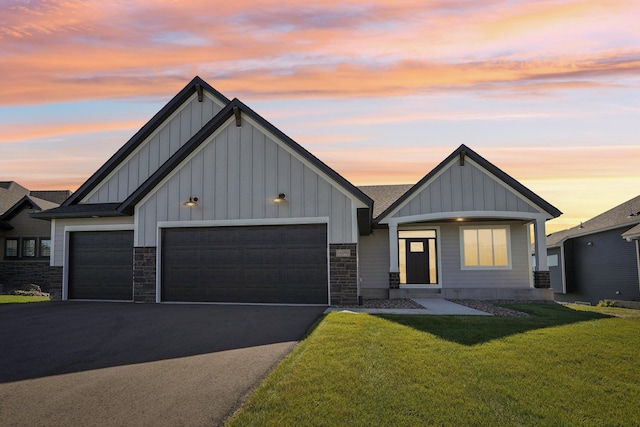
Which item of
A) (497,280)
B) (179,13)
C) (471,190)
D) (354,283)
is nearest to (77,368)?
(179,13)

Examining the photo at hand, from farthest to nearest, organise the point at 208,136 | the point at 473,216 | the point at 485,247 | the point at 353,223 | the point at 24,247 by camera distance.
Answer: the point at 24,247 < the point at 485,247 < the point at 473,216 < the point at 208,136 < the point at 353,223

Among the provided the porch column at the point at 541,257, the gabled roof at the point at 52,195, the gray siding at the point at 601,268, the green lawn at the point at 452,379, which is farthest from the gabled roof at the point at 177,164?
the gabled roof at the point at 52,195

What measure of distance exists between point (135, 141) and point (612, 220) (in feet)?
74.3

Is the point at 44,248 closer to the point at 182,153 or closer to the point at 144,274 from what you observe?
the point at 144,274

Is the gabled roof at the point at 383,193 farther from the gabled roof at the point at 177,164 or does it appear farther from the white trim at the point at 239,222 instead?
the white trim at the point at 239,222

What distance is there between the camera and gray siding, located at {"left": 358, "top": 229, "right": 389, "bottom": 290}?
18.1 meters

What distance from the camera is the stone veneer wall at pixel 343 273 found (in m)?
13.0

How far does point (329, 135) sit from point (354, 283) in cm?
500

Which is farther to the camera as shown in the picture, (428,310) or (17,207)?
(17,207)

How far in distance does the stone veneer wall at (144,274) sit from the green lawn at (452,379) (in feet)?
25.1

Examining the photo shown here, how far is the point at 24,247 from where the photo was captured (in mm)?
26953

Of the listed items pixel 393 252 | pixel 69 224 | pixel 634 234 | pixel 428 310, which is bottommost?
pixel 428 310

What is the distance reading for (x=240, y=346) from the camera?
7.45m

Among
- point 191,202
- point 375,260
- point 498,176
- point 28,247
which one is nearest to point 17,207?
point 28,247
